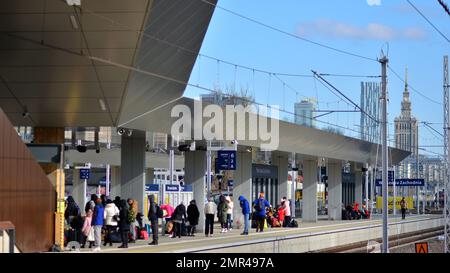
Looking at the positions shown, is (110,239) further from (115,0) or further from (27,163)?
(115,0)

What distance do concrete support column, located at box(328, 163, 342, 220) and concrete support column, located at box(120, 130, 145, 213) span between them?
1065 inches

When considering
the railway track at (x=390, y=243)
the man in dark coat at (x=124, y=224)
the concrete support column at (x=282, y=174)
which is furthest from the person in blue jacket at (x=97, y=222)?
the concrete support column at (x=282, y=174)

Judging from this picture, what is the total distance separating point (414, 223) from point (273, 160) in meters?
8.89

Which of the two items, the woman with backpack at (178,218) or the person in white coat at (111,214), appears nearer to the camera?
the person in white coat at (111,214)

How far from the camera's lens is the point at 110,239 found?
2550 cm

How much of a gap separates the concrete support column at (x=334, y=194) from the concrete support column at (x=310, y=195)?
382 cm

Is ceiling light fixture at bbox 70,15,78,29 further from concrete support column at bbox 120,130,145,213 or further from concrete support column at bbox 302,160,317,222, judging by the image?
concrete support column at bbox 302,160,317,222

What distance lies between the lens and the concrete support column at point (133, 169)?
30656 millimetres

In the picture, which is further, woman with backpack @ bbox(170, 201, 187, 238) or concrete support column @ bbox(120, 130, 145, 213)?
concrete support column @ bbox(120, 130, 145, 213)

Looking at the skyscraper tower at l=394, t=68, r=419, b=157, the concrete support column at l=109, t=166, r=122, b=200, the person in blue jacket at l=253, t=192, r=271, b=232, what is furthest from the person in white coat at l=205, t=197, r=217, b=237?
the skyscraper tower at l=394, t=68, r=419, b=157

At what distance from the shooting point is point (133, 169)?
30797 millimetres

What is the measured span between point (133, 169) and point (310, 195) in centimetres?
2337

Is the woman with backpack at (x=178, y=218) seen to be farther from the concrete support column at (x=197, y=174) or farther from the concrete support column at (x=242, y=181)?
the concrete support column at (x=242, y=181)

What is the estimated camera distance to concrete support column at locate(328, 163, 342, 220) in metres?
56.0
